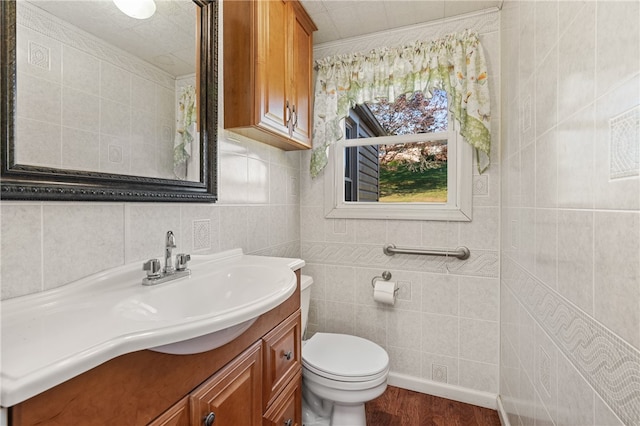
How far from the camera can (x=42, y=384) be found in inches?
16.2

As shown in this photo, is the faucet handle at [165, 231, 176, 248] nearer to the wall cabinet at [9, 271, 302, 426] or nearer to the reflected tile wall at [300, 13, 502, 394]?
the wall cabinet at [9, 271, 302, 426]

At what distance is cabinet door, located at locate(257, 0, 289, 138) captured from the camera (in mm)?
1358

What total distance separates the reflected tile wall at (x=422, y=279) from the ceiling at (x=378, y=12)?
68 millimetres

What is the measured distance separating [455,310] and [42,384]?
6.13 feet

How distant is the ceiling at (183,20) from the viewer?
866 mm

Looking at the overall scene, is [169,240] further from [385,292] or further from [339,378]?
[385,292]

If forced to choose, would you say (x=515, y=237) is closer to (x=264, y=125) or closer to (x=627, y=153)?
(x=627, y=153)

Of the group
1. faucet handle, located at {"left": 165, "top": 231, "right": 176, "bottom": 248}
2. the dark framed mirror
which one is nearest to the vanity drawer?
Result: faucet handle, located at {"left": 165, "top": 231, "right": 176, "bottom": 248}

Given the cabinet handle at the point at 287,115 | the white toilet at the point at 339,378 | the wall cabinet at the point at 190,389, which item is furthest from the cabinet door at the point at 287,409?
the cabinet handle at the point at 287,115

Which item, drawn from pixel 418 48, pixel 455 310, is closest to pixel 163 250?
pixel 455 310

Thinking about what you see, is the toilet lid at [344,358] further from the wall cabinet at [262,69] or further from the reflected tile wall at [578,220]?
the wall cabinet at [262,69]

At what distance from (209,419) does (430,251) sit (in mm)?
1469

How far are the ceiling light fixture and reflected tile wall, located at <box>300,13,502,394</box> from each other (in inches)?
48.8

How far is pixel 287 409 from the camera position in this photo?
115 centimetres
